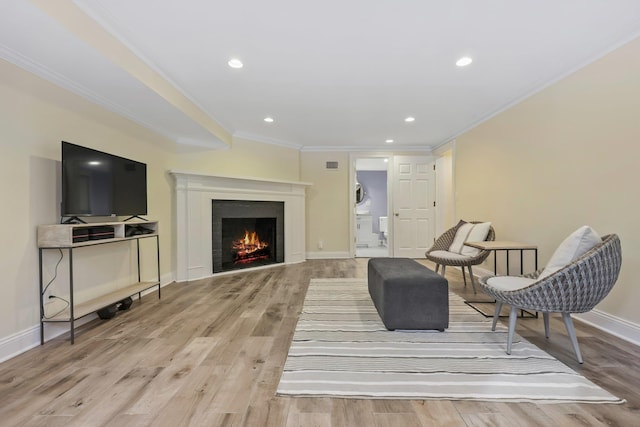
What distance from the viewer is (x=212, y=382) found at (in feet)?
5.03

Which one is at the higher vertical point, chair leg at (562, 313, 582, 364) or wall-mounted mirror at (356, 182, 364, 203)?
wall-mounted mirror at (356, 182, 364, 203)

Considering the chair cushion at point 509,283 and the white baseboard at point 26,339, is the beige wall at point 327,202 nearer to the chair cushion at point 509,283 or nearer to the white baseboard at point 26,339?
the chair cushion at point 509,283

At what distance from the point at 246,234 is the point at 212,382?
3.28 m

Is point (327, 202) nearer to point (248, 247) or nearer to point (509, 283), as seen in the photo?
point (248, 247)

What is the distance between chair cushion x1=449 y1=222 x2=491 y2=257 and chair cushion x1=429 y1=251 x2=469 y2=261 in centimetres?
9

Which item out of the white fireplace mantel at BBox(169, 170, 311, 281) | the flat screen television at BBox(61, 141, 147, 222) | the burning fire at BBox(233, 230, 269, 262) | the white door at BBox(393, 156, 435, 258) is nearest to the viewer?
the flat screen television at BBox(61, 141, 147, 222)

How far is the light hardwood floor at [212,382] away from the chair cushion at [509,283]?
0.42 m

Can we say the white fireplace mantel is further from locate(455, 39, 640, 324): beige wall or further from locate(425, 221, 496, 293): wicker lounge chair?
locate(455, 39, 640, 324): beige wall

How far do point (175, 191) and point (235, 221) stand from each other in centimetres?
104

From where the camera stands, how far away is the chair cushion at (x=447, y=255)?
3.13 metres

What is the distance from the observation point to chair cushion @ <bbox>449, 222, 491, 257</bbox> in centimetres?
319

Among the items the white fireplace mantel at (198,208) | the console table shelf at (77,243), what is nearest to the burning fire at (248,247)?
the white fireplace mantel at (198,208)

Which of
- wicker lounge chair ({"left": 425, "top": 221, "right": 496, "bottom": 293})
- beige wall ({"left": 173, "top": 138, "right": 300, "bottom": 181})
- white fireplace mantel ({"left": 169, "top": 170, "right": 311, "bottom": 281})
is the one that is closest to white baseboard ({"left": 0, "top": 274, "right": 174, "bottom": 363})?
white fireplace mantel ({"left": 169, "top": 170, "right": 311, "bottom": 281})

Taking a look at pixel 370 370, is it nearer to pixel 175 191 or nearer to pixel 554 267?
pixel 554 267
